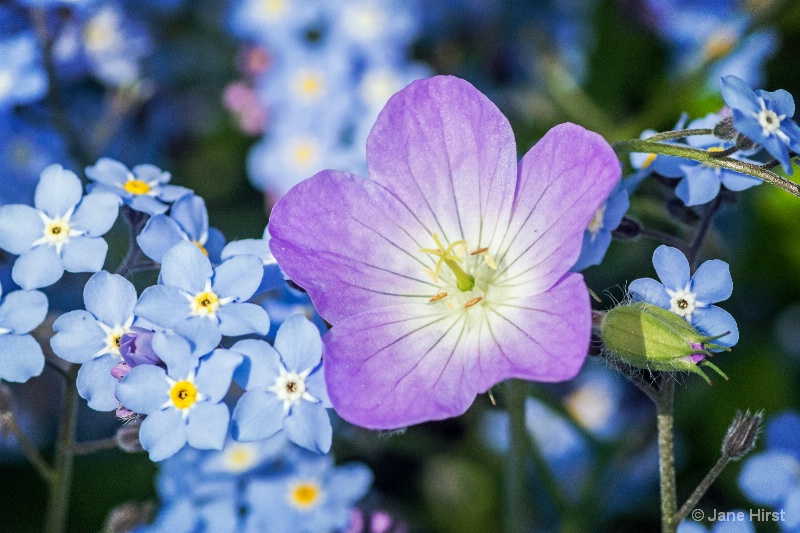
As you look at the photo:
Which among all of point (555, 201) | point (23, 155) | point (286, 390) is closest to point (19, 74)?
point (23, 155)

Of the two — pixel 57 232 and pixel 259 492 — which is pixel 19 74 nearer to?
pixel 57 232

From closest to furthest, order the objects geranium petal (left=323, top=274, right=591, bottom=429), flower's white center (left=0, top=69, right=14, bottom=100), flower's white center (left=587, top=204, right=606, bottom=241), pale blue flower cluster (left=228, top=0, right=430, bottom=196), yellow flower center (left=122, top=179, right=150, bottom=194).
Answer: geranium petal (left=323, top=274, right=591, bottom=429) → flower's white center (left=587, top=204, right=606, bottom=241) → yellow flower center (left=122, top=179, right=150, bottom=194) → flower's white center (left=0, top=69, right=14, bottom=100) → pale blue flower cluster (left=228, top=0, right=430, bottom=196)

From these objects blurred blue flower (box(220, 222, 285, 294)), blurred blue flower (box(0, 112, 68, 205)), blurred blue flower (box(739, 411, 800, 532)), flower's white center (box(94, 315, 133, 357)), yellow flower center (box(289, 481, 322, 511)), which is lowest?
yellow flower center (box(289, 481, 322, 511))

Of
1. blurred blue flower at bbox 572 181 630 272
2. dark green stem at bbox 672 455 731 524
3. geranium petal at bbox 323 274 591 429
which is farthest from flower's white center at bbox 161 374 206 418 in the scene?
dark green stem at bbox 672 455 731 524

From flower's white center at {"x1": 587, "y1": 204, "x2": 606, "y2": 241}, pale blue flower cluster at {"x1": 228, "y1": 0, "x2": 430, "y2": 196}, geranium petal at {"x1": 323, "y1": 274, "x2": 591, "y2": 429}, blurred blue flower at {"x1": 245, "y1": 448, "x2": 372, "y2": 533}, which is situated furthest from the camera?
pale blue flower cluster at {"x1": 228, "y1": 0, "x2": 430, "y2": 196}

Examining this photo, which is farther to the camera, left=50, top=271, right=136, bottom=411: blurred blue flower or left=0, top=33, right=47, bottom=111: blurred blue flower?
left=0, top=33, right=47, bottom=111: blurred blue flower

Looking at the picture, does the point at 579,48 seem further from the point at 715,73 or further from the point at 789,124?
the point at 789,124

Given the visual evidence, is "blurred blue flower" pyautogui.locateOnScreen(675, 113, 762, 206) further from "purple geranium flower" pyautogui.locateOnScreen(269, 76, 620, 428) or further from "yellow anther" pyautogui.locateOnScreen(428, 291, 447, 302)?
"yellow anther" pyautogui.locateOnScreen(428, 291, 447, 302)
